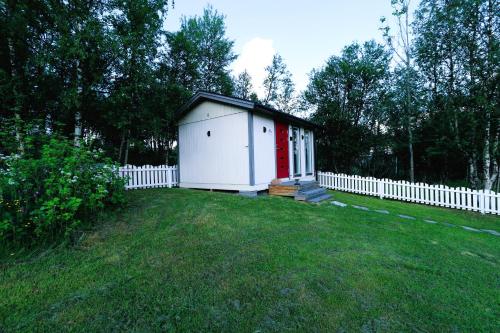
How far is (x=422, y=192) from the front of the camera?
25.7 feet

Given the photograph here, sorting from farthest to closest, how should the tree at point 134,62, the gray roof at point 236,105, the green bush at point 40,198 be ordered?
the tree at point 134,62 → the gray roof at point 236,105 → the green bush at point 40,198

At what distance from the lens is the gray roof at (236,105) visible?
22.3 feet

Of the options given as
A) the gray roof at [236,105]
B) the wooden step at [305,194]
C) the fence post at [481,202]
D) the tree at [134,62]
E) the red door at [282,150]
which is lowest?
the fence post at [481,202]

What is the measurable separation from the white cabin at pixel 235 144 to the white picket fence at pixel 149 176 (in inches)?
15.5

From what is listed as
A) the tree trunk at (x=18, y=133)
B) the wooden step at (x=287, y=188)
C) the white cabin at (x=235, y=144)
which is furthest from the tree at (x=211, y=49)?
the tree trunk at (x=18, y=133)

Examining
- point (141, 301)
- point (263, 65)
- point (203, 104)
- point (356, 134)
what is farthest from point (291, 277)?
point (263, 65)

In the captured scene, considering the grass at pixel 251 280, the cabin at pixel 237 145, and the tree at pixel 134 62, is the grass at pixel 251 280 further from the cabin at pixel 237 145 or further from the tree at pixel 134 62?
the tree at pixel 134 62

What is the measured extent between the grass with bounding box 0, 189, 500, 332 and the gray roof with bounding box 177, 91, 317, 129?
3.78 m

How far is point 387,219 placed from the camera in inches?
208

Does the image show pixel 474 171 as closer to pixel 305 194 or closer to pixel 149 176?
pixel 305 194

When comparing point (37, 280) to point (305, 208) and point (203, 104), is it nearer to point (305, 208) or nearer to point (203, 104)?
point (305, 208)

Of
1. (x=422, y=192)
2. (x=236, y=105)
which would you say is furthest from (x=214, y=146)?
(x=422, y=192)

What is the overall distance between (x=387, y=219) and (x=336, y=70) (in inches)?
444

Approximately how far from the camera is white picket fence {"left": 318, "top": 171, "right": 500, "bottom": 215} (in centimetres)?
665
